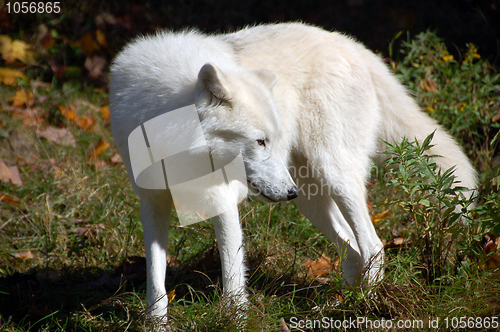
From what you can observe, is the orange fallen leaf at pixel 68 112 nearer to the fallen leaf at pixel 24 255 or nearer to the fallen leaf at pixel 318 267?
the fallen leaf at pixel 24 255

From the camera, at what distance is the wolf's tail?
302 cm

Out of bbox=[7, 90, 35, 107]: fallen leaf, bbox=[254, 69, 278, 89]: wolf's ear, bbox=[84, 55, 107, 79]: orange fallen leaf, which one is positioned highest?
bbox=[254, 69, 278, 89]: wolf's ear

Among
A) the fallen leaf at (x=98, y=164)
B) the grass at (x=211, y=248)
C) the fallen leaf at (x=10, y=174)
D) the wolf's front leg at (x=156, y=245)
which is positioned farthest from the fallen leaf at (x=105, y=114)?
the wolf's front leg at (x=156, y=245)

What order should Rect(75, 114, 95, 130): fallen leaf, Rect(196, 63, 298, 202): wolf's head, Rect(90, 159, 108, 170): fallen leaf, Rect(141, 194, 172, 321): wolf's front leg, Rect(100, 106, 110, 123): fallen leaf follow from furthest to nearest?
Rect(100, 106, 110, 123): fallen leaf, Rect(75, 114, 95, 130): fallen leaf, Rect(90, 159, 108, 170): fallen leaf, Rect(141, 194, 172, 321): wolf's front leg, Rect(196, 63, 298, 202): wolf's head

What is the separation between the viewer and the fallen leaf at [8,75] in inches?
208

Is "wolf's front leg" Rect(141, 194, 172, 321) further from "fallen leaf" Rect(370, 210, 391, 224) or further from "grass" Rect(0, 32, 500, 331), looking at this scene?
"fallen leaf" Rect(370, 210, 391, 224)

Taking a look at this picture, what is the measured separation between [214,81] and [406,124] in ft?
5.27

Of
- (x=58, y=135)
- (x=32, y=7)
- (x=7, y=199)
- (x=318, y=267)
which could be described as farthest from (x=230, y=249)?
(x=32, y=7)

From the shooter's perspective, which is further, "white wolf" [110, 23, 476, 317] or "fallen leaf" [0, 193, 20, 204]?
"fallen leaf" [0, 193, 20, 204]

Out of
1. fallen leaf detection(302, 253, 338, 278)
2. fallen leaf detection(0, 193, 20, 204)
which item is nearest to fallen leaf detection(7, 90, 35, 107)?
fallen leaf detection(0, 193, 20, 204)

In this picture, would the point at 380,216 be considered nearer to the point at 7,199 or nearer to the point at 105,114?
the point at 7,199

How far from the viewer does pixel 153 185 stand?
2.49 meters

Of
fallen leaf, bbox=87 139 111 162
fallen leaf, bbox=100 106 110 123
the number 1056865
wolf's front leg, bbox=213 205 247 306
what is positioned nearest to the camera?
wolf's front leg, bbox=213 205 247 306

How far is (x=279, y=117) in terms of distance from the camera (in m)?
2.62
